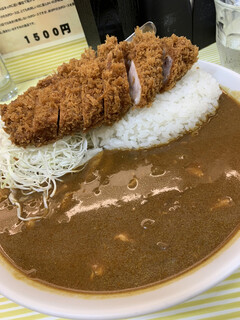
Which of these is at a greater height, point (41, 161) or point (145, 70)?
point (145, 70)

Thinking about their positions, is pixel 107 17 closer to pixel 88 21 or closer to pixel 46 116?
pixel 88 21

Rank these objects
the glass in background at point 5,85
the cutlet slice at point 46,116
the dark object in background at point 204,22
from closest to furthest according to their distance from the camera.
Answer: the cutlet slice at point 46,116 → the dark object in background at point 204,22 → the glass in background at point 5,85

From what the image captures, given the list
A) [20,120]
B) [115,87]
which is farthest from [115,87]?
[20,120]

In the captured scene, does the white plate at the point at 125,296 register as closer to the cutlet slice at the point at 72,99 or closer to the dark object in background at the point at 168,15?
the cutlet slice at the point at 72,99

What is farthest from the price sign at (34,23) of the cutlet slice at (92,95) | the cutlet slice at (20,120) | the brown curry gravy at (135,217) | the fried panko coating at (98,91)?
the brown curry gravy at (135,217)

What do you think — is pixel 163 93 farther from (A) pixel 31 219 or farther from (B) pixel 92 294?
(B) pixel 92 294

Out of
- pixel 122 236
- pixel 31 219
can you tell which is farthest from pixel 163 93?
pixel 31 219
